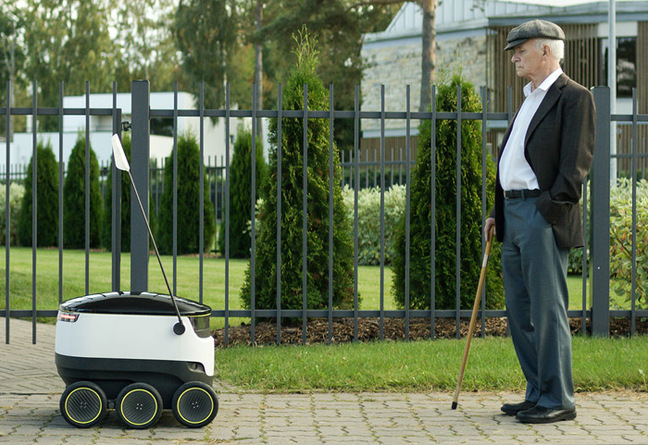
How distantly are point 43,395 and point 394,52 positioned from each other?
86.9 ft

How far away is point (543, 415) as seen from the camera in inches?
181

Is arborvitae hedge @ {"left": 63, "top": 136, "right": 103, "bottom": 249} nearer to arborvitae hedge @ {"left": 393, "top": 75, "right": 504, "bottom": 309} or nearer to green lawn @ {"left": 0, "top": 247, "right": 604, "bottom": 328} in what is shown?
green lawn @ {"left": 0, "top": 247, "right": 604, "bottom": 328}

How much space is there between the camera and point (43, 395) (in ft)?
17.5

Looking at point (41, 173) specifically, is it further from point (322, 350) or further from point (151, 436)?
point (151, 436)

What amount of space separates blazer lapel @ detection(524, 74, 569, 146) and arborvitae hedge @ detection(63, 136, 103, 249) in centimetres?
1735

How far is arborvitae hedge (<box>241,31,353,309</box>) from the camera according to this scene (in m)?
7.30

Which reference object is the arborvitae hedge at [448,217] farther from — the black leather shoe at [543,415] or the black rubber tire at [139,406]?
the black rubber tire at [139,406]

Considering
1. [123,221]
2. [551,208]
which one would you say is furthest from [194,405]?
[123,221]

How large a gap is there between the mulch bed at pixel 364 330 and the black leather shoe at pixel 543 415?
2.62 metres

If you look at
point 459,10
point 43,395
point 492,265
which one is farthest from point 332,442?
point 459,10

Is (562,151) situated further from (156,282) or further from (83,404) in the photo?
(156,282)

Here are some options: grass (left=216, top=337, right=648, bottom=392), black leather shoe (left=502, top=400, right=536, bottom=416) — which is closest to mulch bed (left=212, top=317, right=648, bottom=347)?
grass (left=216, top=337, right=648, bottom=392)

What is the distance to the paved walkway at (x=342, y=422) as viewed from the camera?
4.30 m

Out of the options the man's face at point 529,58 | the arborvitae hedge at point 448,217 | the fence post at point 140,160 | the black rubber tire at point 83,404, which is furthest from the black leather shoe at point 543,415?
the fence post at point 140,160
